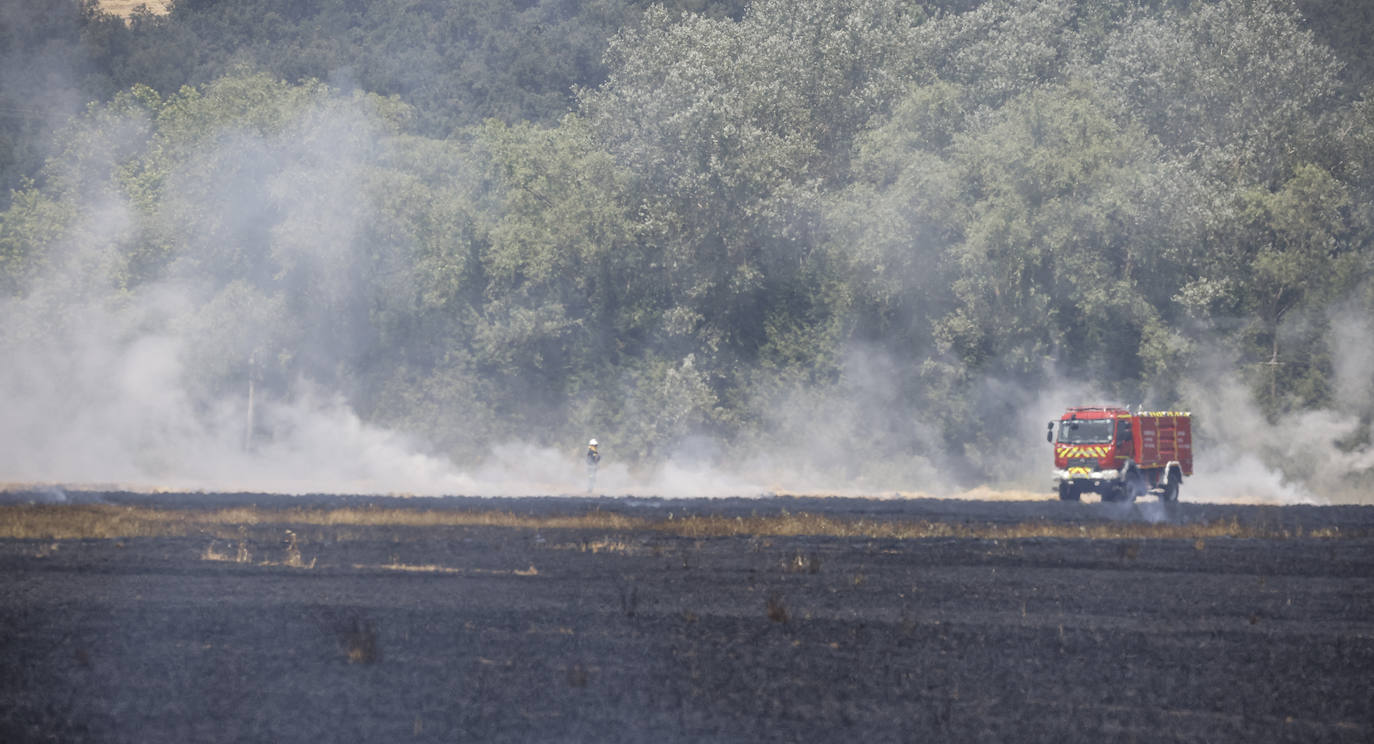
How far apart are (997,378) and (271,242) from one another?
31.8m

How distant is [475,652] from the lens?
16.1 meters

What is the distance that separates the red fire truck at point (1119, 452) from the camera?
4384cm

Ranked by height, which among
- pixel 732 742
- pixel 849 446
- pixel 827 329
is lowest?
pixel 732 742

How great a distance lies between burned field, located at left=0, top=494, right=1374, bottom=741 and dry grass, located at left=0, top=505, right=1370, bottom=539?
49 centimetres

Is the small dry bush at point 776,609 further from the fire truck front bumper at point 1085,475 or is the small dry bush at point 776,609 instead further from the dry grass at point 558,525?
the fire truck front bumper at point 1085,475

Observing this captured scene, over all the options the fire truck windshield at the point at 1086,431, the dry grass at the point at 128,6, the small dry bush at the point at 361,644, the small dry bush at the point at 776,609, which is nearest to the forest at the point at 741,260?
the dry grass at the point at 128,6

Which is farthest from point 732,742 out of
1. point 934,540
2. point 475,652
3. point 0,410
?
point 0,410

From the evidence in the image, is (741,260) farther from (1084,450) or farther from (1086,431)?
(1084,450)

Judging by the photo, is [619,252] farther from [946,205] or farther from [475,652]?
[475,652]

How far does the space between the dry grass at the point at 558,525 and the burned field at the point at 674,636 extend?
19.1 inches

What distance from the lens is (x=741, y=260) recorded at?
215 ft

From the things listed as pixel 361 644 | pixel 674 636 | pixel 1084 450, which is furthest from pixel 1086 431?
pixel 361 644

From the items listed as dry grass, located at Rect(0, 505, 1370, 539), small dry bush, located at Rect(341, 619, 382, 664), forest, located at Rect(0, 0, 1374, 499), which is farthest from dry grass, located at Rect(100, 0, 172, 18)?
small dry bush, located at Rect(341, 619, 382, 664)

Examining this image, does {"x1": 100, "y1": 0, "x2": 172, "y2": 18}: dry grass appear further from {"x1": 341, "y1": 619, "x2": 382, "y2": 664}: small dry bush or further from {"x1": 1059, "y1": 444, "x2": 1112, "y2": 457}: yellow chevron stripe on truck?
{"x1": 341, "y1": 619, "x2": 382, "y2": 664}: small dry bush
